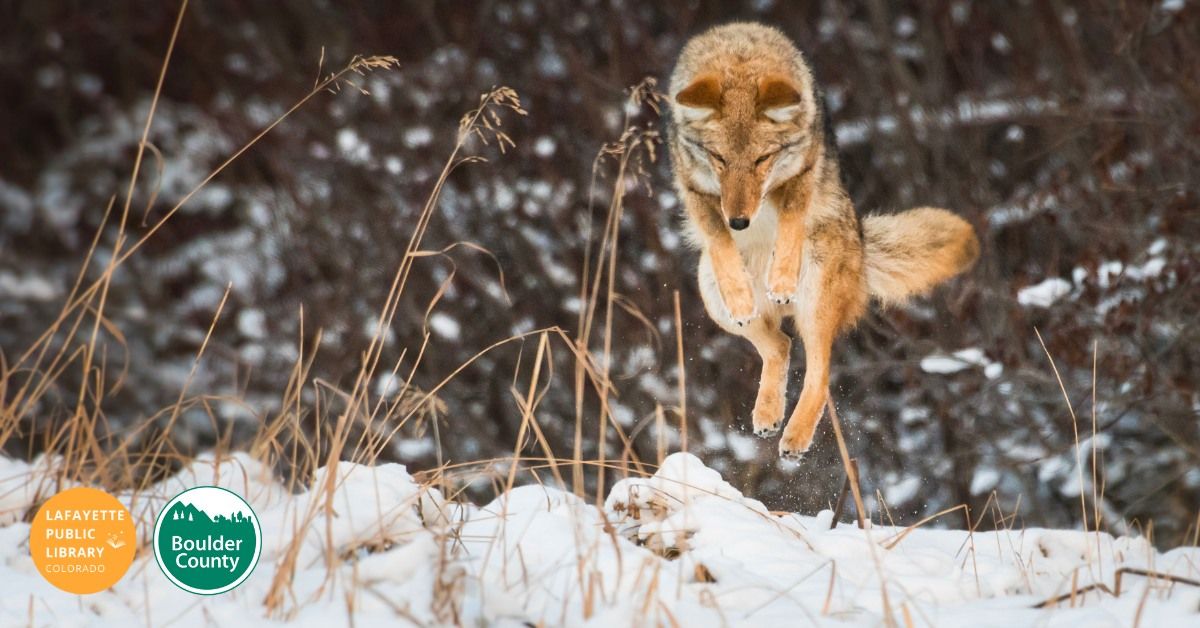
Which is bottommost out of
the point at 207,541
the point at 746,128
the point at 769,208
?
the point at 207,541

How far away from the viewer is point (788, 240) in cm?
289

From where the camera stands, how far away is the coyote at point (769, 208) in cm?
277

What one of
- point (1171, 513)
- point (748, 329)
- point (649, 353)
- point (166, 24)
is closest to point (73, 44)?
point (166, 24)

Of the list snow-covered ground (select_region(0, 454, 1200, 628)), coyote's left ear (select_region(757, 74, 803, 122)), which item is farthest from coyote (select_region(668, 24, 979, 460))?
snow-covered ground (select_region(0, 454, 1200, 628))

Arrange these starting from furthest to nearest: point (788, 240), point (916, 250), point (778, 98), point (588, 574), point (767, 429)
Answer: point (916, 250), point (767, 429), point (788, 240), point (778, 98), point (588, 574)

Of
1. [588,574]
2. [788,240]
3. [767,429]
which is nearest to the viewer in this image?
[588,574]

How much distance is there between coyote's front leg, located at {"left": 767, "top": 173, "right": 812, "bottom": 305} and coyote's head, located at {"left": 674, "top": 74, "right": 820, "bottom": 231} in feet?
0.27

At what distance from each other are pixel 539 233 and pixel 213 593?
11.0ft

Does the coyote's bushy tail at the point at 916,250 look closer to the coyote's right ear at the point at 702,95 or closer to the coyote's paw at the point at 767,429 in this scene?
the coyote's paw at the point at 767,429

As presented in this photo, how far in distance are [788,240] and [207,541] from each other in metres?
1.51

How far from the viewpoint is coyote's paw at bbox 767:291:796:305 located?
288cm

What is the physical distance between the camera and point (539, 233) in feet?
17.2

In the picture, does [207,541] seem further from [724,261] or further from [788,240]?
[788,240]

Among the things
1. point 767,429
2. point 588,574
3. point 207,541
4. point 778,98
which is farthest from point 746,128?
point 207,541
